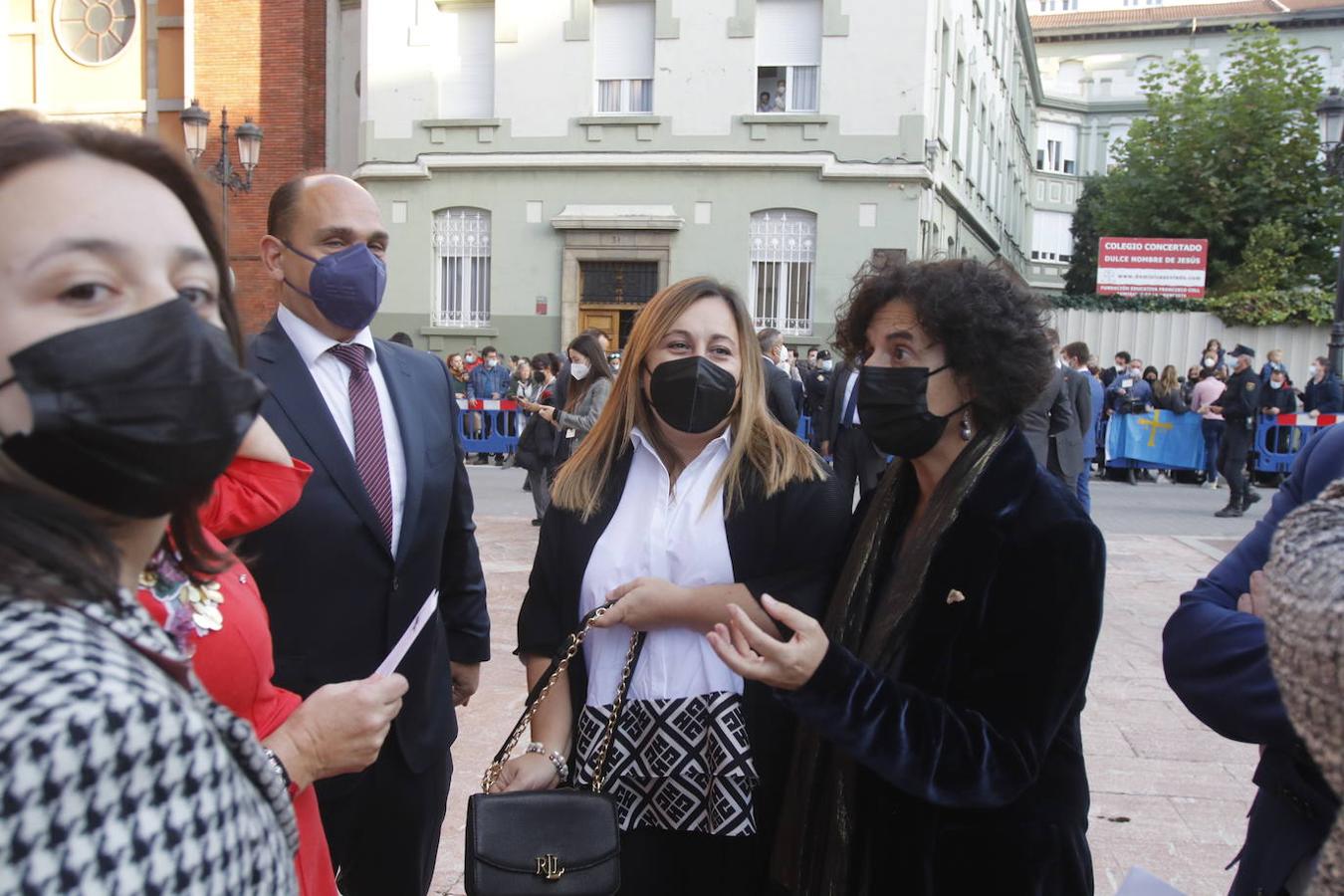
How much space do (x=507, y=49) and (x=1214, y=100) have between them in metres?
21.6

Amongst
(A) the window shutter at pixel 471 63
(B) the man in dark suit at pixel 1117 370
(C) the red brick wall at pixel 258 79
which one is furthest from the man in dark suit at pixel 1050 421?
(C) the red brick wall at pixel 258 79

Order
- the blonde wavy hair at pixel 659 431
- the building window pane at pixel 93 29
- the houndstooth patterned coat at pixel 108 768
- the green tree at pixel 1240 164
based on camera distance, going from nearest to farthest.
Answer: the houndstooth patterned coat at pixel 108 768, the blonde wavy hair at pixel 659 431, the building window pane at pixel 93 29, the green tree at pixel 1240 164

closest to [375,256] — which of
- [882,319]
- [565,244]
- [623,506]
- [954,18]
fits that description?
[623,506]

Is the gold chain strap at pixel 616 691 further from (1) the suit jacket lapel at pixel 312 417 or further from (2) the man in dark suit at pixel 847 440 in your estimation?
(2) the man in dark suit at pixel 847 440

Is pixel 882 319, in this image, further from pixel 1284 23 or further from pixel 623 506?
pixel 1284 23

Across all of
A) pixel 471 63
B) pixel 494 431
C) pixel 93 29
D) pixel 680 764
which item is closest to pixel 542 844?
pixel 680 764

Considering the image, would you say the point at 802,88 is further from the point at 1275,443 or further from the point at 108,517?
the point at 108,517

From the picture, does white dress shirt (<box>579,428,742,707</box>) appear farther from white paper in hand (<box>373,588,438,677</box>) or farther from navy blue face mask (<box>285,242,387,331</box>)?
navy blue face mask (<box>285,242,387,331</box>)

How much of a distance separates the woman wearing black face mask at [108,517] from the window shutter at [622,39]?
19310mm

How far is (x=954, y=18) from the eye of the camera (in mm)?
20562

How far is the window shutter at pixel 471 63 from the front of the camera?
64.4 ft

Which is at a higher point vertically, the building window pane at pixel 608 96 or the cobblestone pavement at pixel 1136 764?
the building window pane at pixel 608 96

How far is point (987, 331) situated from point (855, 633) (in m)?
0.70

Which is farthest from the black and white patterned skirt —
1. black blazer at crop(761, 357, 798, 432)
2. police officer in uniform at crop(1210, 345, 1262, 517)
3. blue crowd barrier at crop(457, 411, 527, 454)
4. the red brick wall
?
the red brick wall
